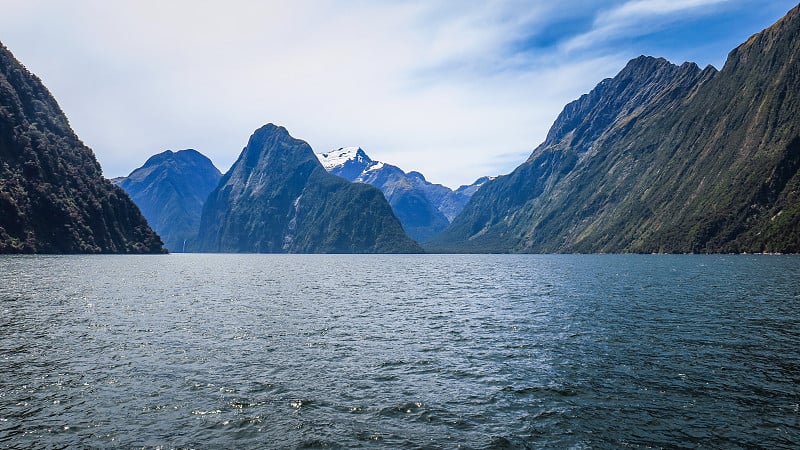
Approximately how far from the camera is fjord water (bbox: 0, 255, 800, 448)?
20891 millimetres

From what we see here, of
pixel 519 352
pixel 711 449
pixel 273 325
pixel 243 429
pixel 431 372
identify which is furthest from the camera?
pixel 273 325

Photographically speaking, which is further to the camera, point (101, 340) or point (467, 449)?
point (101, 340)

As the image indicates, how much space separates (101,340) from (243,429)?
1041 inches

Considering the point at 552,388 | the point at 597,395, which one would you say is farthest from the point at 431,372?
the point at 597,395

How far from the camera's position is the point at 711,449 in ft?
61.8

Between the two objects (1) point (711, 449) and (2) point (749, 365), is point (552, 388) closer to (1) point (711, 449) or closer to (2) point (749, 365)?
(1) point (711, 449)

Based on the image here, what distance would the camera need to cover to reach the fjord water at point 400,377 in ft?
68.5

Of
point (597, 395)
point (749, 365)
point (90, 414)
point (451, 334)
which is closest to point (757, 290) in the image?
point (749, 365)

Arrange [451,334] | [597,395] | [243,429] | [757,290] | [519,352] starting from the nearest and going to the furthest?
[243,429]
[597,395]
[519,352]
[451,334]
[757,290]

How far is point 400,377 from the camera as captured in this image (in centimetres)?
2981

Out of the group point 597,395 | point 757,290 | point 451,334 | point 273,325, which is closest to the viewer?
point 597,395

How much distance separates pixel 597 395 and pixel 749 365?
13617 mm

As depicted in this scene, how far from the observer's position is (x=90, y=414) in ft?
75.9

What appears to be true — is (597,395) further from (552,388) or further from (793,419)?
(793,419)
